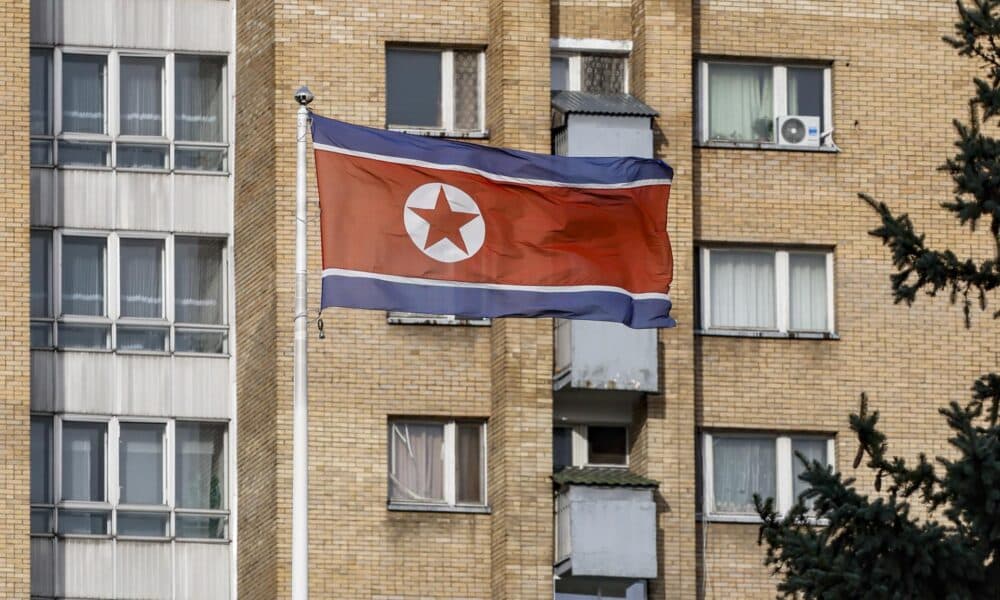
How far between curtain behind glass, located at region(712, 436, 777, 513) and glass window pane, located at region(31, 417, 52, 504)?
9780 mm

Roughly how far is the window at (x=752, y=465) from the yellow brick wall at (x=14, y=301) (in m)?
9.94

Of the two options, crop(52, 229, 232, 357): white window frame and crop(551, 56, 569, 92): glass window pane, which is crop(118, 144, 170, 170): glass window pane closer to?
crop(52, 229, 232, 357): white window frame

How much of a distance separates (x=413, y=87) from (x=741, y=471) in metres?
7.50

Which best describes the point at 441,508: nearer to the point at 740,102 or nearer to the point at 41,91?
the point at 740,102

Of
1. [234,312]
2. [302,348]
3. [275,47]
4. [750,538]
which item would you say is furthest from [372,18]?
[302,348]

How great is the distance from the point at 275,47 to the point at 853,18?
350 inches

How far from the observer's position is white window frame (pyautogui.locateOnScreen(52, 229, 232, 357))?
4184 centimetres

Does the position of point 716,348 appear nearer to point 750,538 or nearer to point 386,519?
point 750,538

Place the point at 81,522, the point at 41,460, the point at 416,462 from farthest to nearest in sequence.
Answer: the point at 41,460 → the point at 81,522 → the point at 416,462

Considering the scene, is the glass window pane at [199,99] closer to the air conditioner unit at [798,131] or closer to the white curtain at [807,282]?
the air conditioner unit at [798,131]

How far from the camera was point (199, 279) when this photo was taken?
42.7 m

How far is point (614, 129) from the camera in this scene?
41.0 m

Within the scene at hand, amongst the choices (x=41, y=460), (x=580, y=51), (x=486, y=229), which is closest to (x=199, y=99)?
(x=580, y=51)

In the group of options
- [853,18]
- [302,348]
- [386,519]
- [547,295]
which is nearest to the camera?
[302,348]
